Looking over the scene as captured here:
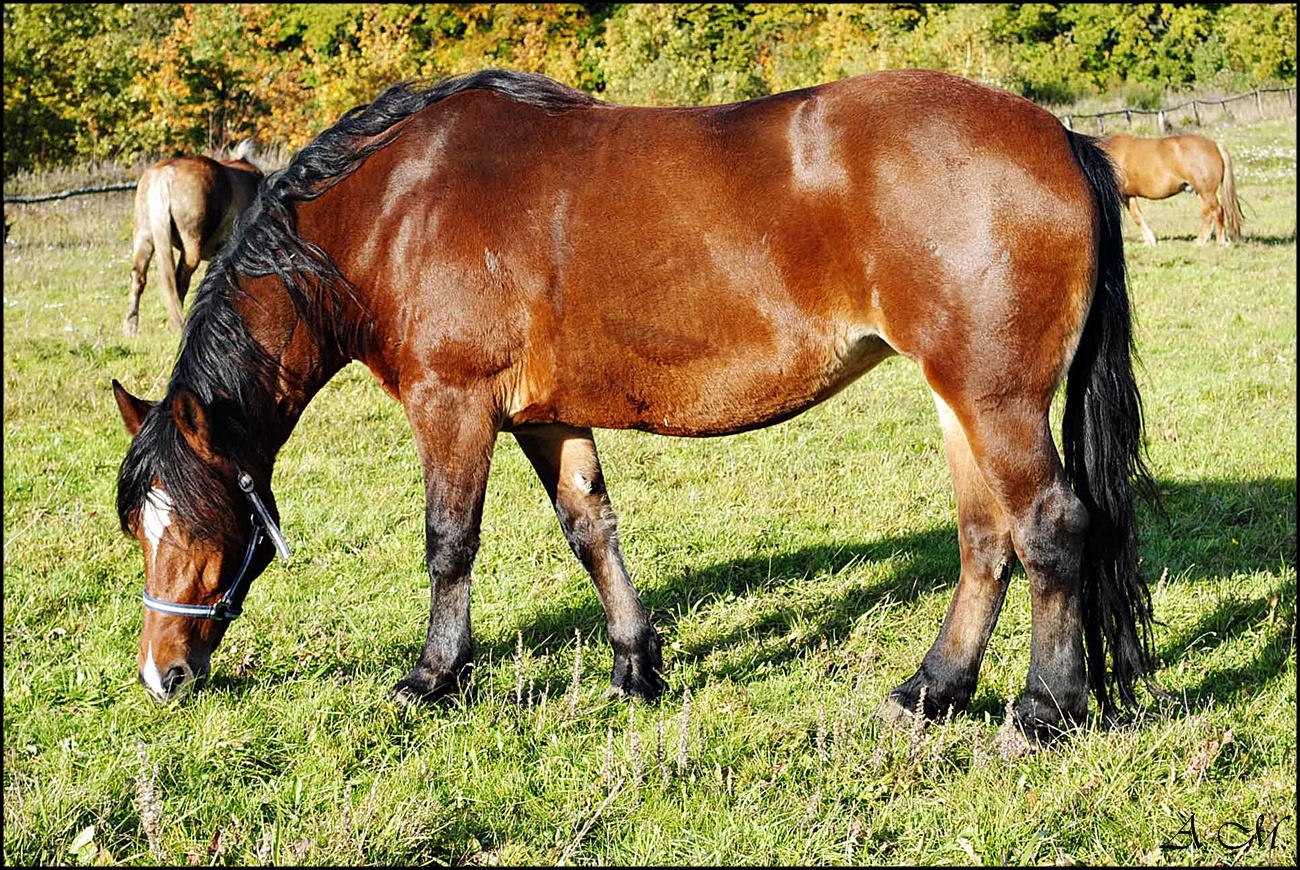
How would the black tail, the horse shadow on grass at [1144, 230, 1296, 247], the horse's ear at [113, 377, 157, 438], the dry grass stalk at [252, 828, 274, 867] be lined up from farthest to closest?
the horse shadow on grass at [1144, 230, 1296, 247] → the horse's ear at [113, 377, 157, 438] → the black tail → the dry grass stalk at [252, 828, 274, 867]

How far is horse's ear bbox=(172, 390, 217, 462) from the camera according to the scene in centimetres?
354

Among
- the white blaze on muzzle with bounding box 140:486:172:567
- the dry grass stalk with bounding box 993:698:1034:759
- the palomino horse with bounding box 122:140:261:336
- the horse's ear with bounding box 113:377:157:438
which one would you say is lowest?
the palomino horse with bounding box 122:140:261:336

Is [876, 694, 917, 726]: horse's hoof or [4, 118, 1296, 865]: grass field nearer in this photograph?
[4, 118, 1296, 865]: grass field

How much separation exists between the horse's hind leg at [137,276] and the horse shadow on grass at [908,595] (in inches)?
301

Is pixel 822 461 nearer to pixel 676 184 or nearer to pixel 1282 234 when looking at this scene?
pixel 676 184

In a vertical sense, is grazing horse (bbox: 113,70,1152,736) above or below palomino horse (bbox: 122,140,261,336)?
above

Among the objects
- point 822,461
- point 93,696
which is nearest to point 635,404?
point 93,696

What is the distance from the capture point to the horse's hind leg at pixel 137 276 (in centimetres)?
1065

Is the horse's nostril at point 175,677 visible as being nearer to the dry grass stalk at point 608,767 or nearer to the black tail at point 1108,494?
the dry grass stalk at point 608,767

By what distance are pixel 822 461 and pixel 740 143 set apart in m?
3.36

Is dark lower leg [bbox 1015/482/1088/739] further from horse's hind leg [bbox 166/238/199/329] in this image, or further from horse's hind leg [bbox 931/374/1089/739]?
horse's hind leg [bbox 166/238/199/329]

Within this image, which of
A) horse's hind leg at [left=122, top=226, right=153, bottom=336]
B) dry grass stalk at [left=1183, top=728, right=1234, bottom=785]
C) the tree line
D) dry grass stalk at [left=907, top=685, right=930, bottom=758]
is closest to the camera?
dry grass stalk at [left=1183, top=728, right=1234, bottom=785]

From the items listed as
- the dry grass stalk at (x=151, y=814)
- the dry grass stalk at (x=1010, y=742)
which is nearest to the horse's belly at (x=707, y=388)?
the dry grass stalk at (x=1010, y=742)

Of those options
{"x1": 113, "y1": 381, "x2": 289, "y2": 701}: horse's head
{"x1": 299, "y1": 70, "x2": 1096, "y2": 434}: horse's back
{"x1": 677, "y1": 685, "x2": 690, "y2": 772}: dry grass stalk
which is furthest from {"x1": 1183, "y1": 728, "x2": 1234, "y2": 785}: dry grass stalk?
{"x1": 113, "y1": 381, "x2": 289, "y2": 701}: horse's head
